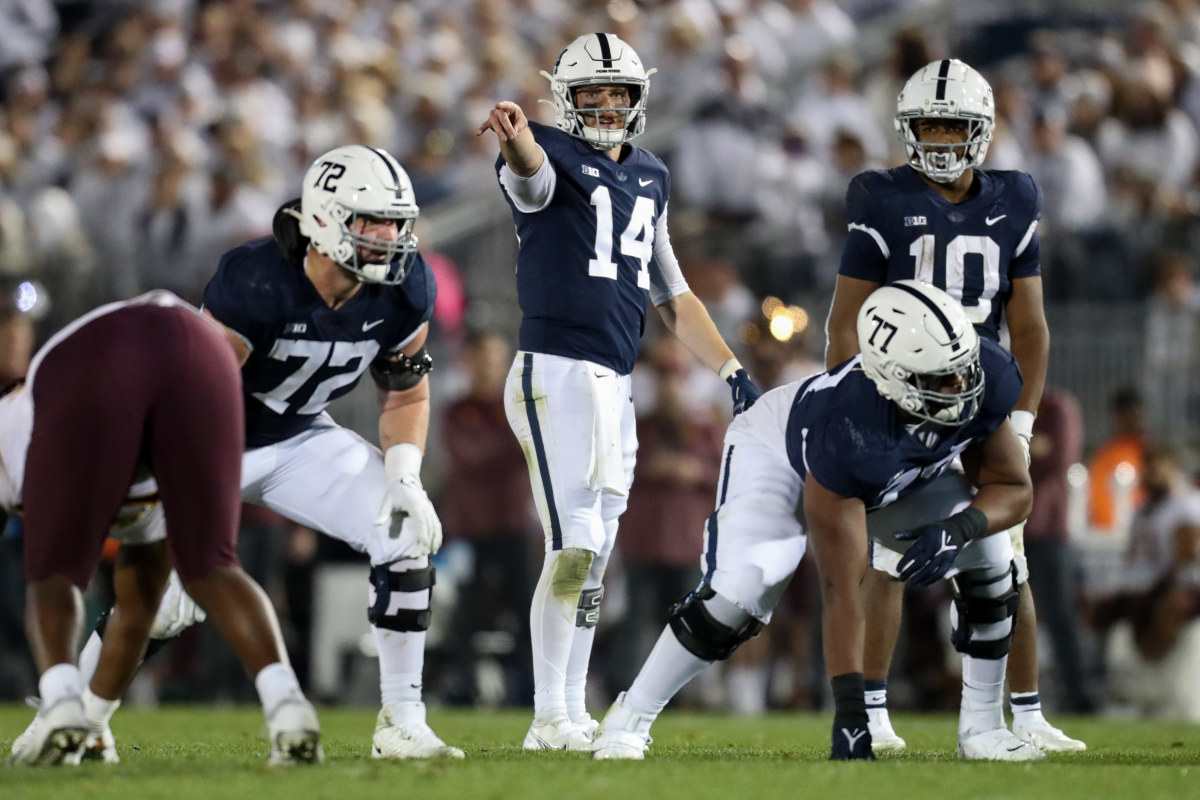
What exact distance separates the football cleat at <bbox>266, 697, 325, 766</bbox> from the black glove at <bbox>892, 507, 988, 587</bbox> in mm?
1809

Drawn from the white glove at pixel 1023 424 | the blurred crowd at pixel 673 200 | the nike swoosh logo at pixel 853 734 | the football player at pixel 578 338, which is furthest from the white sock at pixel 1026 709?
the blurred crowd at pixel 673 200

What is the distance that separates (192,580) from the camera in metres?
5.00

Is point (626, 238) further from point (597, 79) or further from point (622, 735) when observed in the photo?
point (622, 735)

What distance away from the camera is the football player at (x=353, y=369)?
5766 mm

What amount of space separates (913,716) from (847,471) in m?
5.05

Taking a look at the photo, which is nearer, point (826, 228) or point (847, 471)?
point (847, 471)

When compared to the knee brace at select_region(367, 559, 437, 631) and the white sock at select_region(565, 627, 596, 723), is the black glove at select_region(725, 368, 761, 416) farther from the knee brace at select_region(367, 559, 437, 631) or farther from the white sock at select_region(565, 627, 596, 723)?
the knee brace at select_region(367, 559, 437, 631)

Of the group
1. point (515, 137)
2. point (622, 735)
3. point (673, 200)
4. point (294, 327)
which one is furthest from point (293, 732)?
point (673, 200)

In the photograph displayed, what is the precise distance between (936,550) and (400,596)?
5.61 feet

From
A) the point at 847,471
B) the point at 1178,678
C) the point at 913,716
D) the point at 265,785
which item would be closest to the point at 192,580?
the point at 265,785

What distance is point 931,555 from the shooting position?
17.9 feet

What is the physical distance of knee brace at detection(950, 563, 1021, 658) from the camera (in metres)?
5.98

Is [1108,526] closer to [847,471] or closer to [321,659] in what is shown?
[321,659]

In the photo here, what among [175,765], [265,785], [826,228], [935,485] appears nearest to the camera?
[265,785]
